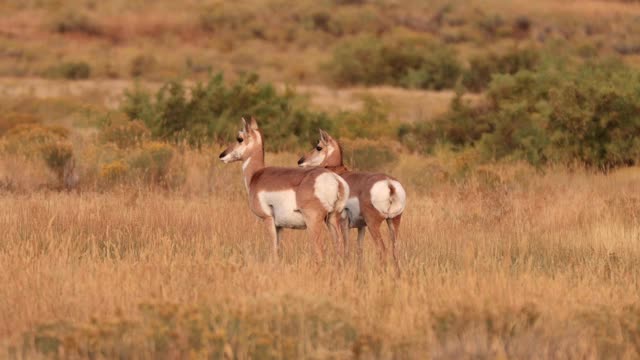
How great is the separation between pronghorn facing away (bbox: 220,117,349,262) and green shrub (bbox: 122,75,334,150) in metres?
14.4

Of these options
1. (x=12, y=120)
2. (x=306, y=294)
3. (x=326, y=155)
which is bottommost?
(x=306, y=294)

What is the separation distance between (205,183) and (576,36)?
6142 cm

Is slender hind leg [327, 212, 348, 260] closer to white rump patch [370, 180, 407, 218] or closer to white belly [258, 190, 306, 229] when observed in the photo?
white belly [258, 190, 306, 229]

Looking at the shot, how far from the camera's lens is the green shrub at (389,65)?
50.9 m

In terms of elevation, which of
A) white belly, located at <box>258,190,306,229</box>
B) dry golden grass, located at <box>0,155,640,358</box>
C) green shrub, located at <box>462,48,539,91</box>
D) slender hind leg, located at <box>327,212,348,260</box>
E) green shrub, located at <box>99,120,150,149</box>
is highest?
green shrub, located at <box>462,48,539,91</box>

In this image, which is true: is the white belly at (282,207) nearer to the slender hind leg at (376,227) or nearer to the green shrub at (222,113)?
the slender hind leg at (376,227)

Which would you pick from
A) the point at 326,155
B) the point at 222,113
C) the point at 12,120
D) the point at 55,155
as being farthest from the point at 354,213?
the point at 12,120

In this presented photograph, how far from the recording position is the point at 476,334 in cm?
739

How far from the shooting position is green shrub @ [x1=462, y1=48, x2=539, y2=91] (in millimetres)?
50375

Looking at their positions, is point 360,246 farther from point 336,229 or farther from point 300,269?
point 300,269

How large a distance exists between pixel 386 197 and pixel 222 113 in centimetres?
1641

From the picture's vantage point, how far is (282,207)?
33.7 feet

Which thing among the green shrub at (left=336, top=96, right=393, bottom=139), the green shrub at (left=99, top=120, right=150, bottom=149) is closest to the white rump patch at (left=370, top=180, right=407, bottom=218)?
the green shrub at (left=99, top=120, right=150, bottom=149)

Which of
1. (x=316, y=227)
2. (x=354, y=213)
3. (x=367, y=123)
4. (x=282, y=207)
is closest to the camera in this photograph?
(x=316, y=227)
